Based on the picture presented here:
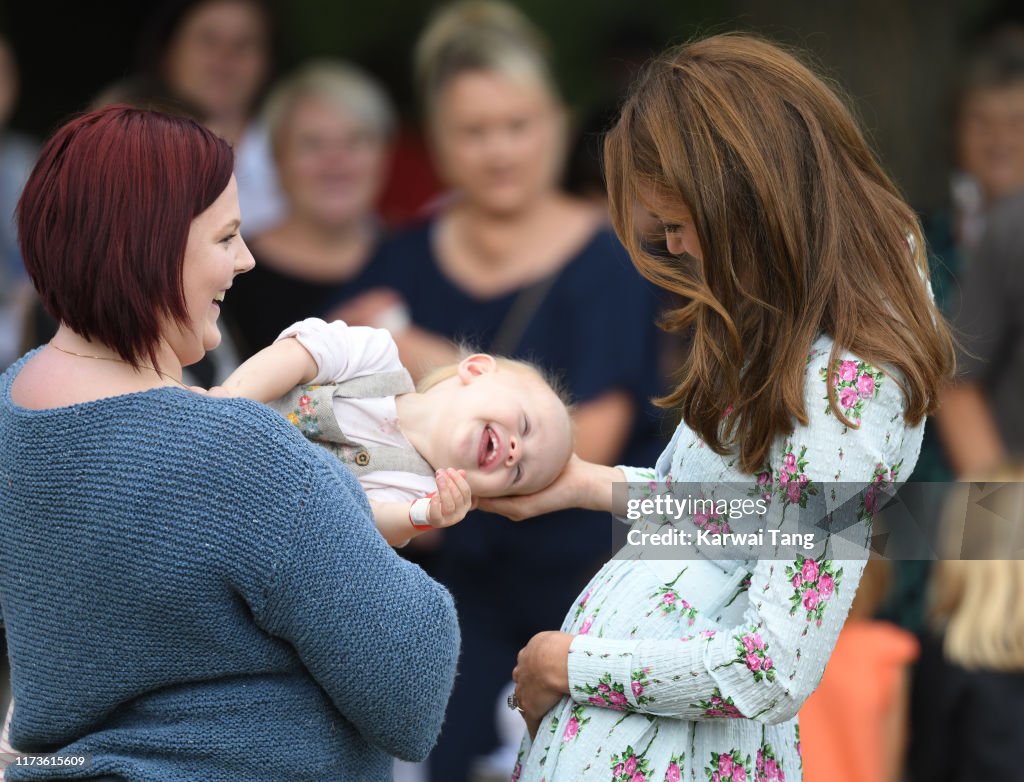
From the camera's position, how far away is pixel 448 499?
192 cm

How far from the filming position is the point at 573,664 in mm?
1926

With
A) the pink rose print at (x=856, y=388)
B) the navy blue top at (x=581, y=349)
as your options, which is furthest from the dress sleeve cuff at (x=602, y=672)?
the navy blue top at (x=581, y=349)

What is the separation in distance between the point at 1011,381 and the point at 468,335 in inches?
63.6

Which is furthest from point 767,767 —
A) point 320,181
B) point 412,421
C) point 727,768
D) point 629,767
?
point 320,181

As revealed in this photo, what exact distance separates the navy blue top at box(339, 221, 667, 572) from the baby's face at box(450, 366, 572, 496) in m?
1.34

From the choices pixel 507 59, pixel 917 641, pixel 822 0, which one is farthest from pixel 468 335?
pixel 822 0

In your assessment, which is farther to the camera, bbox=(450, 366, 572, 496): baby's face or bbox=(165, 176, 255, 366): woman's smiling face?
bbox=(450, 366, 572, 496): baby's face

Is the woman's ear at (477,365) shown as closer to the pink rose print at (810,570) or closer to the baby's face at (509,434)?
the baby's face at (509,434)

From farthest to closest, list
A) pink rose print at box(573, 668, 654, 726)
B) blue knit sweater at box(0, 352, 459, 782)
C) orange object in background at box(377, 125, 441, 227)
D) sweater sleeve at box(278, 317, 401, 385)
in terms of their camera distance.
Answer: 1. orange object in background at box(377, 125, 441, 227)
2. sweater sleeve at box(278, 317, 401, 385)
3. pink rose print at box(573, 668, 654, 726)
4. blue knit sweater at box(0, 352, 459, 782)

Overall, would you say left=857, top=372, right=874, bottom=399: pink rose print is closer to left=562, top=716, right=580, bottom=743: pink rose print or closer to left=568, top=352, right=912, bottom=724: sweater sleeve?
left=568, top=352, right=912, bottom=724: sweater sleeve

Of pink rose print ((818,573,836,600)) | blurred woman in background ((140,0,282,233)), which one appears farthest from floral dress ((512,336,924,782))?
blurred woman in background ((140,0,282,233))

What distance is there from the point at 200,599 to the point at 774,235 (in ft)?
2.82

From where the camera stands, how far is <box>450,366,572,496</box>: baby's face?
207cm

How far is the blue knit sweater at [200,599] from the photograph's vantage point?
1648 millimetres
